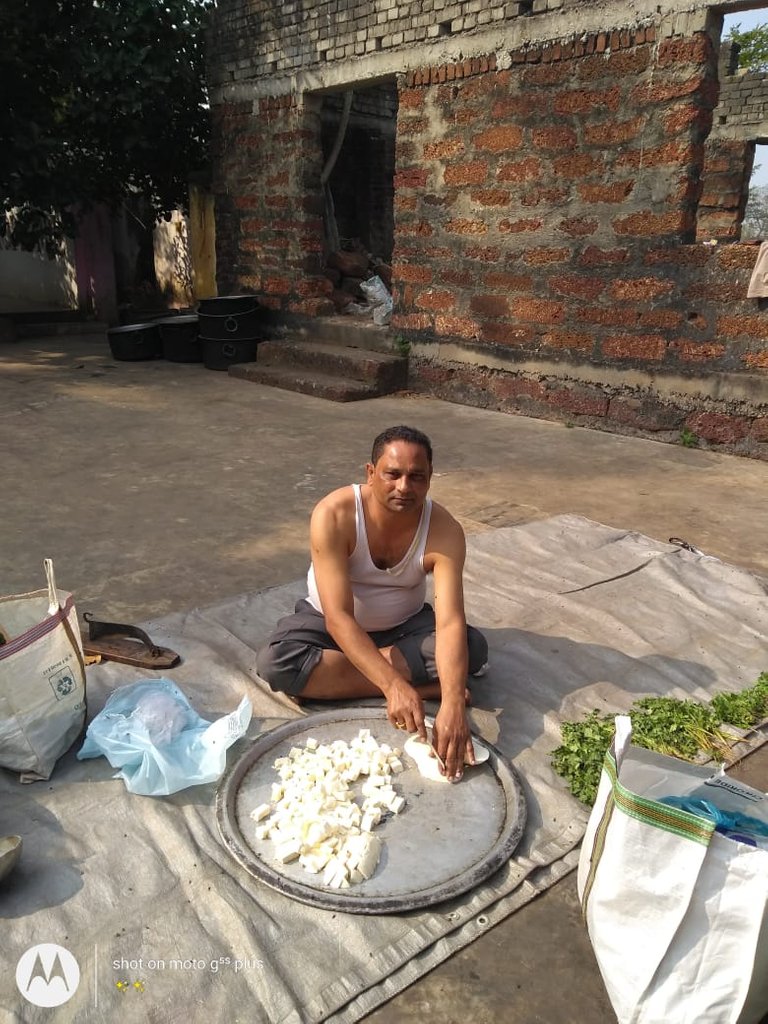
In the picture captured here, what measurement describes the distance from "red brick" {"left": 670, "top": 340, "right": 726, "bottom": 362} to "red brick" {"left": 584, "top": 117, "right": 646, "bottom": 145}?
5.05 feet

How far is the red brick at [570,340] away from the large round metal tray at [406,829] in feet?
15.7

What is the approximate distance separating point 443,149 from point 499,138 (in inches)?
24.6

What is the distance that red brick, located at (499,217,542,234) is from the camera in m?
6.61

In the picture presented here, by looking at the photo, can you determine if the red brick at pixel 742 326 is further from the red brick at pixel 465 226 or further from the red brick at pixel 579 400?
the red brick at pixel 465 226

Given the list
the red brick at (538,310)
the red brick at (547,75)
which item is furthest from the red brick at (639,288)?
the red brick at (547,75)

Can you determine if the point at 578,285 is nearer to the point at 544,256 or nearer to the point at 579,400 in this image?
the point at 544,256

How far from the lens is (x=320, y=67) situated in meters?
8.12

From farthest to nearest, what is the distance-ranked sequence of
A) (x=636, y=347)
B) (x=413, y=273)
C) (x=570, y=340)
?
(x=413, y=273), (x=570, y=340), (x=636, y=347)

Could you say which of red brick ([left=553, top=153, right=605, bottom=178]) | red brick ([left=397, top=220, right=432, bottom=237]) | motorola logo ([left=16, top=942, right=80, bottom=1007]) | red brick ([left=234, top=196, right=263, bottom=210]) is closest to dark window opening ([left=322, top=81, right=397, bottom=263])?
red brick ([left=234, top=196, right=263, bottom=210])

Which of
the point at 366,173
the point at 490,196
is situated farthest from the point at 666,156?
the point at 366,173

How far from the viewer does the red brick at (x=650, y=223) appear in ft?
18.9

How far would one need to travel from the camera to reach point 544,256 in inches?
261

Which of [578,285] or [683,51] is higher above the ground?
[683,51]

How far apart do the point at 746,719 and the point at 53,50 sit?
1012 centimetres
